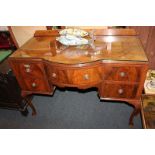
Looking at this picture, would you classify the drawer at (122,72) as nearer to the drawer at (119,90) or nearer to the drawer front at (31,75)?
the drawer at (119,90)

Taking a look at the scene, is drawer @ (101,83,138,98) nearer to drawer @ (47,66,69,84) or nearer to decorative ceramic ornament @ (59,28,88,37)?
drawer @ (47,66,69,84)

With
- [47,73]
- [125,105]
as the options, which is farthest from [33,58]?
[125,105]

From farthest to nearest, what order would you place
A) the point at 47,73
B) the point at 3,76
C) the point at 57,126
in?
the point at 57,126 → the point at 3,76 → the point at 47,73

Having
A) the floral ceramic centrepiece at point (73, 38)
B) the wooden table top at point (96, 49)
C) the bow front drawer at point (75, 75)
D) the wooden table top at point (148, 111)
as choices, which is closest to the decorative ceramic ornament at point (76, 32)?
the floral ceramic centrepiece at point (73, 38)

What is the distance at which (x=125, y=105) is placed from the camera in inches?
82.7

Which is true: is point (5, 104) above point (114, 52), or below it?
below

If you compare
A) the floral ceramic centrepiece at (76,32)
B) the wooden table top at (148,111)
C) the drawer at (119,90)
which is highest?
the floral ceramic centrepiece at (76,32)

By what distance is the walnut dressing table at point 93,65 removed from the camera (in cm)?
124

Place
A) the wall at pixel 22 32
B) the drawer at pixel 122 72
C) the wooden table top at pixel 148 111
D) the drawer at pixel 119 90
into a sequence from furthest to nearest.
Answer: the wall at pixel 22 32
the wooden table top at pixel 148 111
the drawer at pixel 119 90
the drawer at pixel 122 72

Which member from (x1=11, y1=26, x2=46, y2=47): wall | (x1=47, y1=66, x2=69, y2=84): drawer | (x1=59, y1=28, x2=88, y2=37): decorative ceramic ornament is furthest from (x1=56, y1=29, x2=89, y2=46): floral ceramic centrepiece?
(x1=11, y1=26, x2=46, y2=47): wall

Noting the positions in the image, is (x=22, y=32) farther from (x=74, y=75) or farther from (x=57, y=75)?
(x=74, y=75)

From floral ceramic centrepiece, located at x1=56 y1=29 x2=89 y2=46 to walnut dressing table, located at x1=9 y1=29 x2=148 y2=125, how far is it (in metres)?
0.06
